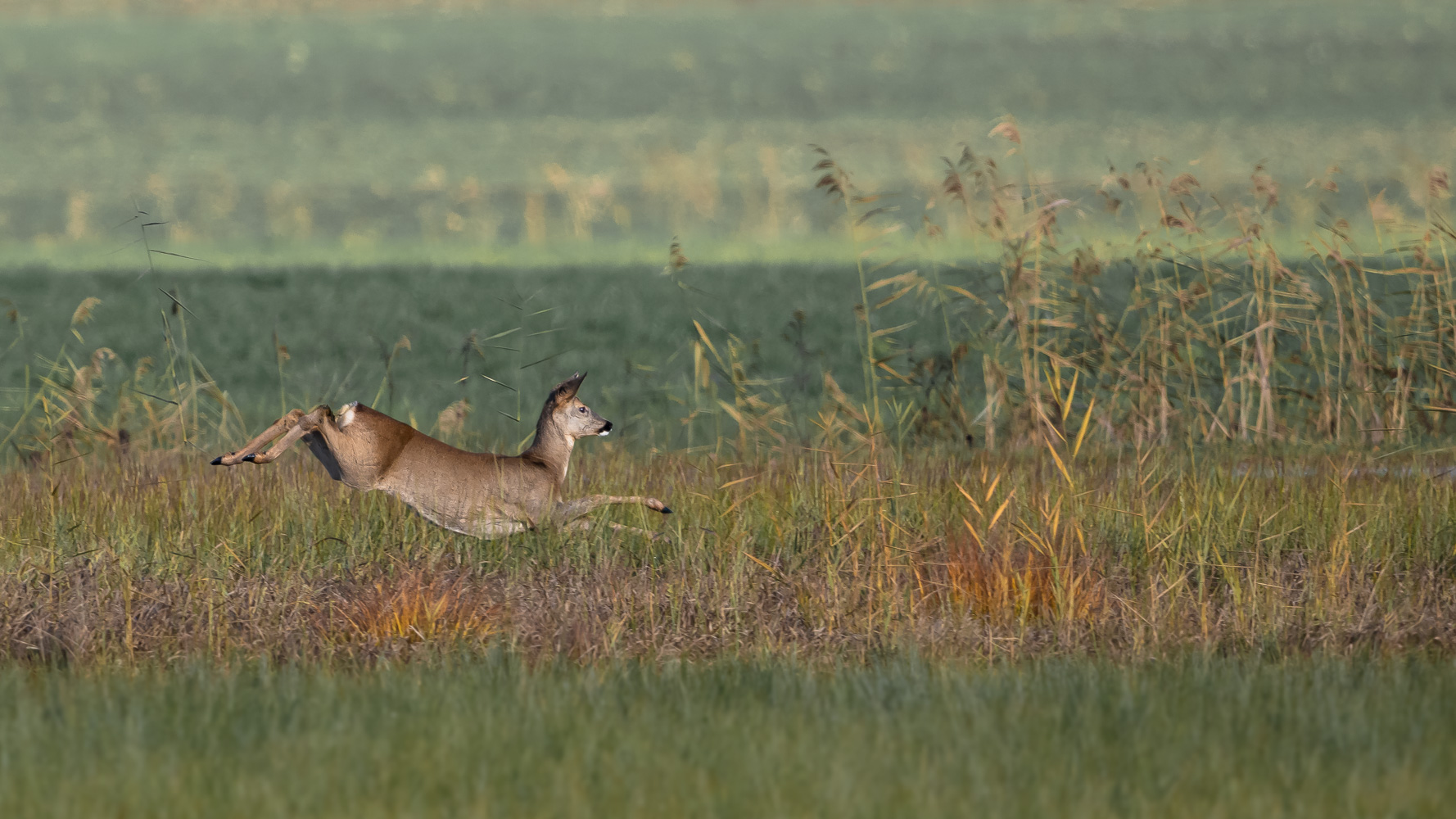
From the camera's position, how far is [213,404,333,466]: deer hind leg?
22.4 ft

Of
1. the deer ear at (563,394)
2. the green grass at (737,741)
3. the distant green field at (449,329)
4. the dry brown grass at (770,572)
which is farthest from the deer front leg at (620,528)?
the distant green field at (449,329)

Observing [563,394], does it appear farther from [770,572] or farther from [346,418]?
[770,572]

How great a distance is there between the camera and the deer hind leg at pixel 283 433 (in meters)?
6.84

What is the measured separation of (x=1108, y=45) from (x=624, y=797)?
175ft

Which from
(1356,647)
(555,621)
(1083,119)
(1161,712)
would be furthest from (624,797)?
(1083,119)

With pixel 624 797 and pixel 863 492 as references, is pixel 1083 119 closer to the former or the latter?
pixel 863 492

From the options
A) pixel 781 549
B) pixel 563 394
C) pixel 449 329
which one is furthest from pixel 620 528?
pixel 449 329

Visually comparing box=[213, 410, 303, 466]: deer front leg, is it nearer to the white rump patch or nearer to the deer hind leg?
the deer hind leg

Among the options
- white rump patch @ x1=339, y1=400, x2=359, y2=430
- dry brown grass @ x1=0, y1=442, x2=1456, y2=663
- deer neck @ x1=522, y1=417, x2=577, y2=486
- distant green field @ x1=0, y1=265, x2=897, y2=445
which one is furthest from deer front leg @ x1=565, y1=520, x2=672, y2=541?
distant green field @ x1=0, y1=265, x2=897, y2=445

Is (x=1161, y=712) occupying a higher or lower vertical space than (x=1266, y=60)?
lower

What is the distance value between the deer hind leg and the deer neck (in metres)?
0.88

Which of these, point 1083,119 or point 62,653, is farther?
point 1083,119

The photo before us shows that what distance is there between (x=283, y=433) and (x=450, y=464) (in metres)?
0.64

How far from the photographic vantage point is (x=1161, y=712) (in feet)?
18.3
